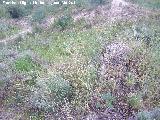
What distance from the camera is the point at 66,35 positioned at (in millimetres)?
12992

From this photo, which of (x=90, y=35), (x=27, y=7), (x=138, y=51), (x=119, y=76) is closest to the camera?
(x=119, y=76)

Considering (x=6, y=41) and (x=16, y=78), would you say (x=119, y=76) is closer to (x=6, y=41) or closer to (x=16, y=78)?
(x=16, y=78)

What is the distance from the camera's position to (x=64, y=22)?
13.8m

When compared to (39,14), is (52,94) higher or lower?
lower

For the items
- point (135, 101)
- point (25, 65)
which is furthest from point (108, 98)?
point (25, 65)

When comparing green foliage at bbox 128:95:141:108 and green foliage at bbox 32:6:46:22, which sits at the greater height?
green foliage at bbox 32:6:46:22

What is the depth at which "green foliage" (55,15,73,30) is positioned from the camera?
13.8 m

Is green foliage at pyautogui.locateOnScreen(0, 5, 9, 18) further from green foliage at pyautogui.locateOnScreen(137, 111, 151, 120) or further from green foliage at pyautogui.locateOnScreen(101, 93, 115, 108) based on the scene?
green foliage at pyautogui.locateOnScreen(137, 111, 151, 120)

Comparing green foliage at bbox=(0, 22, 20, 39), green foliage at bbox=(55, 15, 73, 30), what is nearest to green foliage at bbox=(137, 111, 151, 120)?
green foliage at bbox=(55, 15, 73, 30)

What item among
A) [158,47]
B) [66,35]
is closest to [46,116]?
[158,47]

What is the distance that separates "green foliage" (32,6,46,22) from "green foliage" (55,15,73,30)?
44.0 inches

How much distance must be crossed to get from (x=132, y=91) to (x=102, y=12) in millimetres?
5683

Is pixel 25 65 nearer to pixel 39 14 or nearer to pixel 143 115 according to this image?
pixel 143 115

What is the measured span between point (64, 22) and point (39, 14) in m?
1.65
